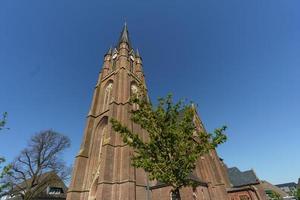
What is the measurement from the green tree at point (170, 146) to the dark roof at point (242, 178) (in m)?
24.5

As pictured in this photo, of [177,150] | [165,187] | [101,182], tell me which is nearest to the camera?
[177,150]

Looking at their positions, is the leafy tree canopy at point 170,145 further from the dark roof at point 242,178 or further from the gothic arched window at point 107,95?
the dark roof at point 242,178

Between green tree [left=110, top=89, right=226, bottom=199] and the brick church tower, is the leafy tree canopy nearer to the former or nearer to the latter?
green tree [left=110, top=89, right=226, bottom=199]

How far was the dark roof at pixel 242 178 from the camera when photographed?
28.8 meters

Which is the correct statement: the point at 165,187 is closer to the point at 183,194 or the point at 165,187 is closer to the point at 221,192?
the point at 183,194

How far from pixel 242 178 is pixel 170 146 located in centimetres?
2755

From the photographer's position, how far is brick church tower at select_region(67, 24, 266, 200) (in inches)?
653

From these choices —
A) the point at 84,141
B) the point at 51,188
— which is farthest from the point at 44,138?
the point at 51,188

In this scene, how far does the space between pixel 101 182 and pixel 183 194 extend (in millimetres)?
7649

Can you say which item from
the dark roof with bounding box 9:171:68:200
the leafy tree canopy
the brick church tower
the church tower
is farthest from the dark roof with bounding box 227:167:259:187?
the dark roof with bounding box 9:171:68:200

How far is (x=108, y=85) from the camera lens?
98.0 ft

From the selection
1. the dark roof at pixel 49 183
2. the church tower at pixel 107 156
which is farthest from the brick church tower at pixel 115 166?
the dark roof at pixel 49 183

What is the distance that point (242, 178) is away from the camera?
99.5 feet

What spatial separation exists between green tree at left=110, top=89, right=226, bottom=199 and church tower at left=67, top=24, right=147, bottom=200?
24.8 ft
